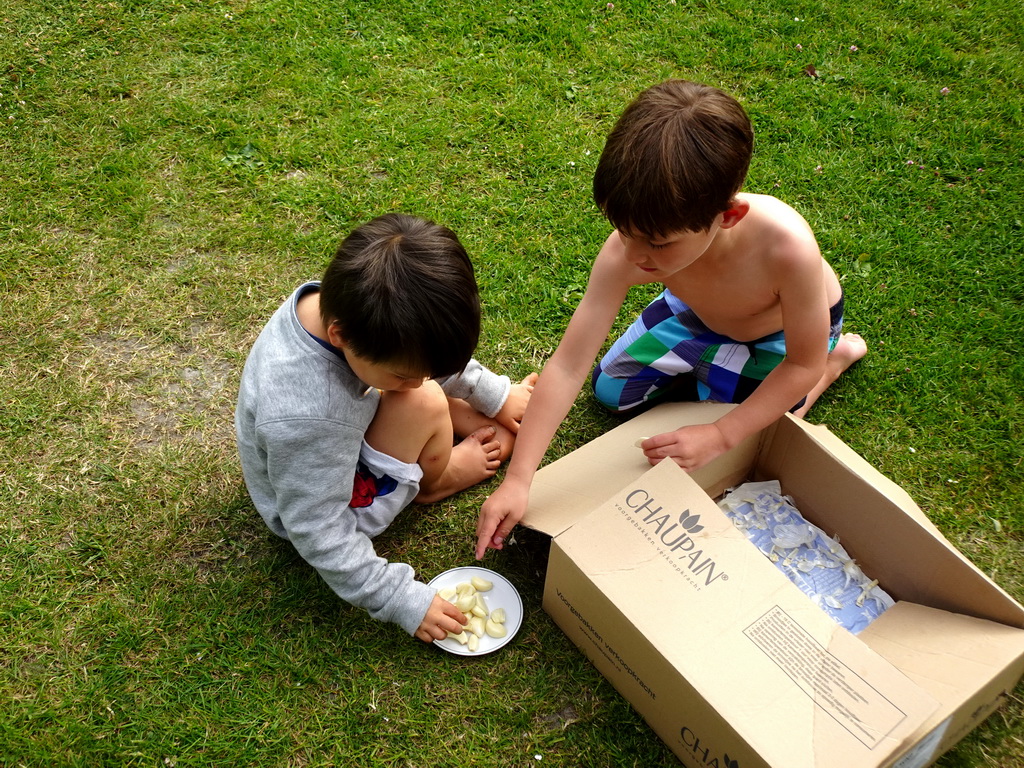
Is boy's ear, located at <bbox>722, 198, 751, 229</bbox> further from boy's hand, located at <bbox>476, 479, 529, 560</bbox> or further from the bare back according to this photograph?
boy's hand, located at <bbox>476, 479, 529, 560</bbox>

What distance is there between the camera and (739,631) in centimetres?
146

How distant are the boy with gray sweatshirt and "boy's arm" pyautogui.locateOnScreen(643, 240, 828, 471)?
56 cm

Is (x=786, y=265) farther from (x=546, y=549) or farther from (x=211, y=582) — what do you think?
(x=211, y=582)

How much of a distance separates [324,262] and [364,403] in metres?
1.12

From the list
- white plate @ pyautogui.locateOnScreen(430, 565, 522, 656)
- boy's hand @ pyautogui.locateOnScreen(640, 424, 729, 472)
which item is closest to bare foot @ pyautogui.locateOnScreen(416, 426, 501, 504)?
white plate @ pyautogui.locateOnScreen(430, 565, 522, 656)

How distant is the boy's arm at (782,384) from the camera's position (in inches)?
69.6

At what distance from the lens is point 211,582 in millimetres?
1944

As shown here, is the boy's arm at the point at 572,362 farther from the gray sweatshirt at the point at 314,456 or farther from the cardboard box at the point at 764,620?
the gray sweatshirt at the point at 314,456

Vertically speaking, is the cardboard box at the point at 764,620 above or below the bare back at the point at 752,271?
below

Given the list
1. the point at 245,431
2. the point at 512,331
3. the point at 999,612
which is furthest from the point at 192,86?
the point at 999,612

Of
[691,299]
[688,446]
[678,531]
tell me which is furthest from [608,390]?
[678,531]

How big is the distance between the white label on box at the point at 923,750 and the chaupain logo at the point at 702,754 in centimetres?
29

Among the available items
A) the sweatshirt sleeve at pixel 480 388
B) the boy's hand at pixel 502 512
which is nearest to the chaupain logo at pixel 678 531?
the boy's hand at pixel 502 512

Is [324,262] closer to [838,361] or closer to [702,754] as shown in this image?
[838,361]
